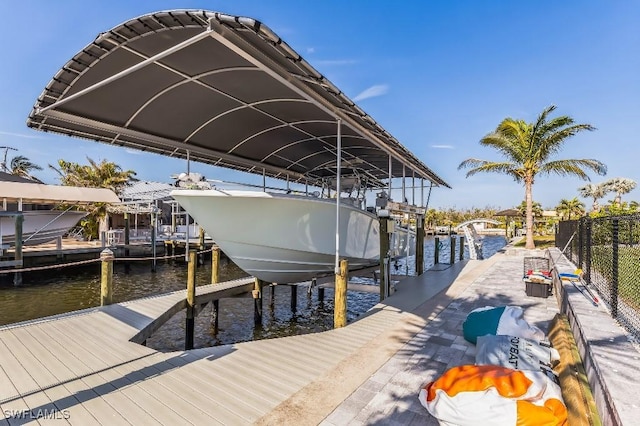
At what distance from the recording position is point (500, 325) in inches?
159

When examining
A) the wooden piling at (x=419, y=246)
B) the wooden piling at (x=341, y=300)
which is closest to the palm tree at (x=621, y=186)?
the wooden piling at (x=419, y=246)

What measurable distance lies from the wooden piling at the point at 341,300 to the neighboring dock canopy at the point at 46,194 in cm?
1216

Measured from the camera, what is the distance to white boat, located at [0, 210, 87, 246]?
13.3 m

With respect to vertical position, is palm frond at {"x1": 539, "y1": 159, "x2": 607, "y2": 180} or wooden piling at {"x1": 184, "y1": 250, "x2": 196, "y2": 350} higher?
palm frond at {"x1": 539, "y1": 159, "x2": 607, "y2": 180}

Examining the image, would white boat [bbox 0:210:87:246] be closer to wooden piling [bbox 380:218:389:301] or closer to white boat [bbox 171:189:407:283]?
white boat [bbox 171:189:407:283]

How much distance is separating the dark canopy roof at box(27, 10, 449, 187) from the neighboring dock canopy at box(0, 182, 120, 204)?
25.8ft

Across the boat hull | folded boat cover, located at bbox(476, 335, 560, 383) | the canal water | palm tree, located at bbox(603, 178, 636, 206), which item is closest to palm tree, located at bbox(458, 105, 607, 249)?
the canal water

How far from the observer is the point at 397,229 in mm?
10234

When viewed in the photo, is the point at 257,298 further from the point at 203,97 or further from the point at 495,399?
the point at 495,399

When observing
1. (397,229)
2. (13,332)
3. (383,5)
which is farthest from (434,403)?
(383,5)

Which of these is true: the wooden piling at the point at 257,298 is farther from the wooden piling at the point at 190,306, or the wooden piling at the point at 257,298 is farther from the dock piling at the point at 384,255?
the dock piling at the point at 384,255

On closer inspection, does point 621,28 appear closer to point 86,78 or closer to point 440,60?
point 440,60

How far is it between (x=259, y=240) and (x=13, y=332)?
12.6 ft

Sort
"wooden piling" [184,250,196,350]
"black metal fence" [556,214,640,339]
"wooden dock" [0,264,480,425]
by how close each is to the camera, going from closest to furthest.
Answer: "wooden dock" [0,264,480,425] < "black metal fence" [556,214,640,339] < "wooden piling" [184,250,196,350]
